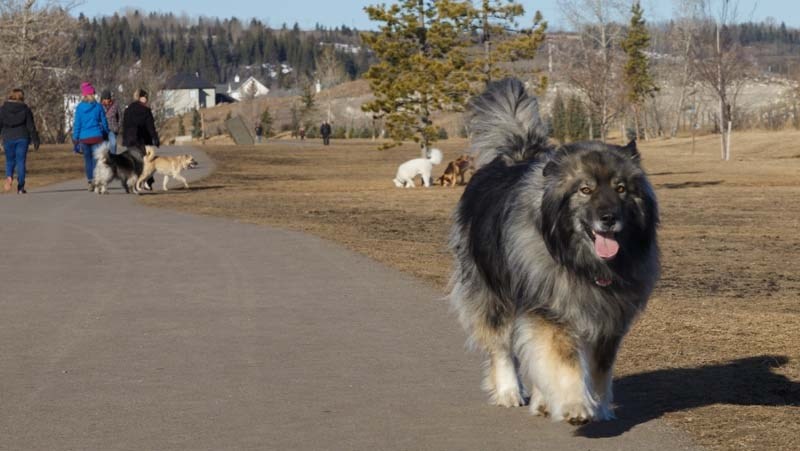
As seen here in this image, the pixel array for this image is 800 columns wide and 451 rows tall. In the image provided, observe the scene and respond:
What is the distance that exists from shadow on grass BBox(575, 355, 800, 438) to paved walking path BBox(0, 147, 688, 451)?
19cm

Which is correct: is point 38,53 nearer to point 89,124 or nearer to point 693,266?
point 89,124

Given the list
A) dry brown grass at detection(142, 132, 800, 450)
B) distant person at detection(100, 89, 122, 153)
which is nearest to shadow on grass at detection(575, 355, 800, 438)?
dry brown grass at detection(142, 132, 800, 450)

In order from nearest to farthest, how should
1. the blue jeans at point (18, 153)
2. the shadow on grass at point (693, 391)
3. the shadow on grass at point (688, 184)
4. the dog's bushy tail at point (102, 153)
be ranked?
the shadow on grass at point (693, 391)
the dog's bushy tail at point (102, 153)
the blue jeans at point (18, 153)
the shadow on grass at point (688, 184)

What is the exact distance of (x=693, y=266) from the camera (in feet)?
50.9

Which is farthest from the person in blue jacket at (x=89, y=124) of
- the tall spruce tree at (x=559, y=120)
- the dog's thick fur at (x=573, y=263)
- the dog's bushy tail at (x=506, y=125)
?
the tall spruce tree at (x=559, y=120)

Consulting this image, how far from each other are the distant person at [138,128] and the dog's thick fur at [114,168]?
11 cm

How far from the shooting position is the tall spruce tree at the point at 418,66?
3956cm

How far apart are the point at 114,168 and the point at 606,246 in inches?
855

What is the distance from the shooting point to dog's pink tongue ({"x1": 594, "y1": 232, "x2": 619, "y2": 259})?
6.33 meters

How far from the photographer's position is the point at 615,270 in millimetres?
6480

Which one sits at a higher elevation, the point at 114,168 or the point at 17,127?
the point at 17,127

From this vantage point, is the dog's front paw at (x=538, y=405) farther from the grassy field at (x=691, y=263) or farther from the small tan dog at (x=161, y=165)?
the small tan dog at (x=161, y=165)

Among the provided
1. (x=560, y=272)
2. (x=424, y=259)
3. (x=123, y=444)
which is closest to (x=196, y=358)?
(x=123, y=444)

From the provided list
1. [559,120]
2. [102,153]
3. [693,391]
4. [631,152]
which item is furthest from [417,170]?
[559,120]
